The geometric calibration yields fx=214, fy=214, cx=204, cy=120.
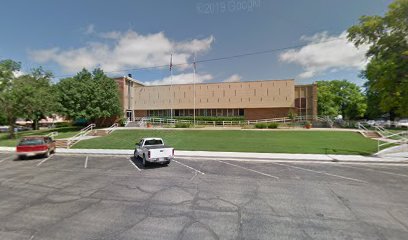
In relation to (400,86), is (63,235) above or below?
below

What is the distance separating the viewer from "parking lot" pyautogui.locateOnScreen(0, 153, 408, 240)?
15.9 feet

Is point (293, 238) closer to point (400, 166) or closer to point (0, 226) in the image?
point (0, 226)

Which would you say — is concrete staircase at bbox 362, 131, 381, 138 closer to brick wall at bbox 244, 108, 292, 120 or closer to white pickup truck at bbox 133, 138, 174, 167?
brick wall at bbox 244, 108, 292, 120

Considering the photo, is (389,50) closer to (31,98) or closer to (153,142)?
(153,142)

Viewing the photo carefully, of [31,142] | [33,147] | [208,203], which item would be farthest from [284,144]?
[31,142]

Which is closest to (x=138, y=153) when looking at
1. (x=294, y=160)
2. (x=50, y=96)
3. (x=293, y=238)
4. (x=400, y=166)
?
(x=294, y=160)

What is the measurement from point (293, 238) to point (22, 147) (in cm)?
1808

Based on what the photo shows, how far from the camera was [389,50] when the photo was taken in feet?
50.4

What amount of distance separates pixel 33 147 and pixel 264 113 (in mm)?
31219

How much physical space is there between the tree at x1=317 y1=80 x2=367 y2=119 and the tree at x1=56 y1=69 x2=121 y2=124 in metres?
48.9

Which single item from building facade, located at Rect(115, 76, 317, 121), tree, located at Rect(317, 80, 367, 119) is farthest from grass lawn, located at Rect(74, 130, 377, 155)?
tree, located at Rect(317, 80, 367, 119)

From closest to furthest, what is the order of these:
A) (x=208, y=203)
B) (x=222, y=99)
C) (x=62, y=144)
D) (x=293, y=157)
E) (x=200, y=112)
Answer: (x=208, y=203) → (x=293, y=157) → (x=62, y=144) → (x=222, y=99) → (x=200, y=112)

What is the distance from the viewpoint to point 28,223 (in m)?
5.38

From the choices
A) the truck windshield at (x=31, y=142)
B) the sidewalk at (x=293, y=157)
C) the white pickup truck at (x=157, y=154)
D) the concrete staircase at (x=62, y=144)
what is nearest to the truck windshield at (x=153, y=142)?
the white pickup truck at (x=157, y=154)
